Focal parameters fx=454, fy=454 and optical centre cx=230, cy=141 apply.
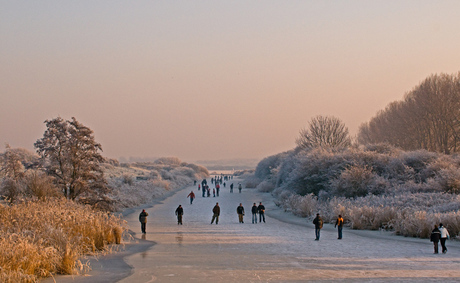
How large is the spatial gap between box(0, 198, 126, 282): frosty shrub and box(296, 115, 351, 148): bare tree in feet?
134

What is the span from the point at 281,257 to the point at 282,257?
3 cm

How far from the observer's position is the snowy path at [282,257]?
11805 millimetres

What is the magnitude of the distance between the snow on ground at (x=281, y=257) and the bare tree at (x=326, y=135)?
3189cm

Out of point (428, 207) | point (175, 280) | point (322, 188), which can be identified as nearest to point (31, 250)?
point (175, 280)

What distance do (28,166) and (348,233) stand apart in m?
17.6

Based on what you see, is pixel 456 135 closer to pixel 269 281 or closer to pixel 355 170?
pixel 355 170

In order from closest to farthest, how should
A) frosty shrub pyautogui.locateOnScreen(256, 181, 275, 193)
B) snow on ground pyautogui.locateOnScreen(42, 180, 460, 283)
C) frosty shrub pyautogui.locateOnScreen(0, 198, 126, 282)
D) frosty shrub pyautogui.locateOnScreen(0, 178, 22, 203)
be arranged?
frosty shrub pyautogui.locateOnScreen(0, 198, 126, 282), snow on ground pyautogui.locateOnScreen(42, 180, 460, 283), frosty shrub pyautogui.locateOnScreen(0, 178, 22, 203), frosty shrub pyautogui.locateOnScreen(256, 181, 275, 193)

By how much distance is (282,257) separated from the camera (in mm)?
15008

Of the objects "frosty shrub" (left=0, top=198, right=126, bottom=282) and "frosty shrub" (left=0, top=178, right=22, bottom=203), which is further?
"frosty shrub" (left=0, top=178, right=22, bottom=203)

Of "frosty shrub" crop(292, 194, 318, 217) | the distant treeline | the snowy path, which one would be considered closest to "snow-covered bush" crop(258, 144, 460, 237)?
"frosty shrub" crop(292, 194, 318, 217)

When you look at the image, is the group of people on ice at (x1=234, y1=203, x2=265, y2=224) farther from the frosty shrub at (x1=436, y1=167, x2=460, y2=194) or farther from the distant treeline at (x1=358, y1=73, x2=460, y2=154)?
the distant treeline at (x1=358, y1=73, x2=460, y2=154)

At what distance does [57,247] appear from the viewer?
1222 centimetres

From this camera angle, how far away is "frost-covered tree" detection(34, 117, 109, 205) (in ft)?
86.9

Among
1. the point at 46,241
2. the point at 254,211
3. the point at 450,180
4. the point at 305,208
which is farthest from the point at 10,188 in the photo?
the point at 450,180
